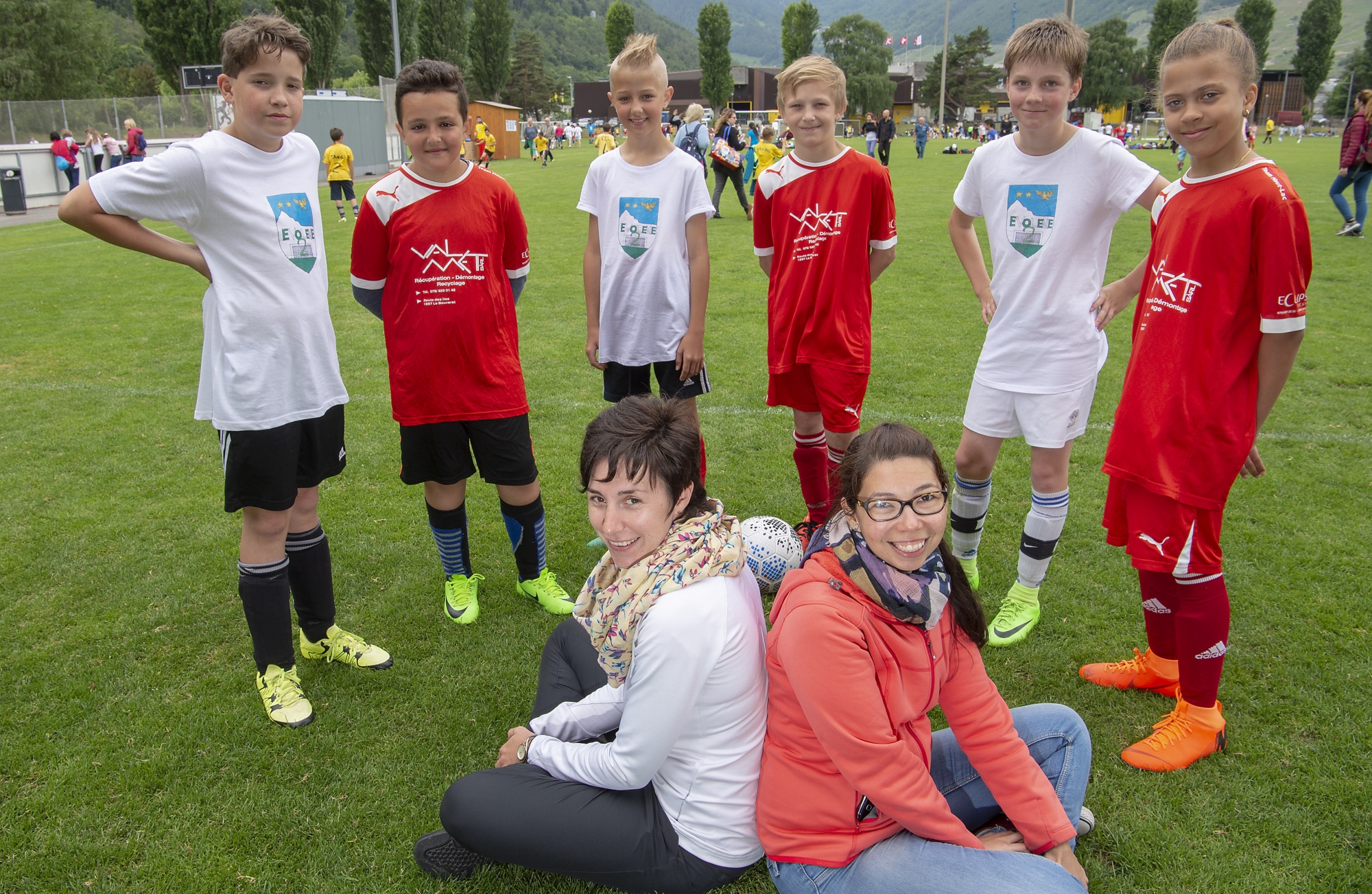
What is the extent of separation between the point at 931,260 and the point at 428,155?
1058 centimetres

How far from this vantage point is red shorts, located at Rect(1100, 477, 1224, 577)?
2838mm

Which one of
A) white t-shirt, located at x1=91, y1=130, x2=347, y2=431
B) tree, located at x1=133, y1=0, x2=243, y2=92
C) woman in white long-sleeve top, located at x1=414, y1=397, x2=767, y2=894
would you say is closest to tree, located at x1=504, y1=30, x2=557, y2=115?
tree, located at x1=133, y1=0, x2=243, y2=92

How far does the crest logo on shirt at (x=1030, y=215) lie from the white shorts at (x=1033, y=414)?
0.60 m

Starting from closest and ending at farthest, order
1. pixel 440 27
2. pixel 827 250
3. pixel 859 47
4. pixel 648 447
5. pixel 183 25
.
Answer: pixel 648 447, pixel 827 250, pixel 183 25, pixel 440 27, pixel 859 47

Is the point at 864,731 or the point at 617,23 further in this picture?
the point at 617,23

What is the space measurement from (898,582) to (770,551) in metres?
2.01

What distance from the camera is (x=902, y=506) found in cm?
212

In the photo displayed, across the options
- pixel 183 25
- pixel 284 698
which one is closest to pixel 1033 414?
pixel 284 698

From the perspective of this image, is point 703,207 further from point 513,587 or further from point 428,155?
point 513,587

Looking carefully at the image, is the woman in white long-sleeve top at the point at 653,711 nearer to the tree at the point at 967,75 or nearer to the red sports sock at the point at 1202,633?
the red sports sock at the point at 1202,633

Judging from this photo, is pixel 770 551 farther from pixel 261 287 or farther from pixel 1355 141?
pixel 1355 141

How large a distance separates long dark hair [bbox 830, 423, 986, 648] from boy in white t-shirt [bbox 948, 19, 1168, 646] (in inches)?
58.7

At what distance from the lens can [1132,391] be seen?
296 cm

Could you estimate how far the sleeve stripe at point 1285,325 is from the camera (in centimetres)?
255
